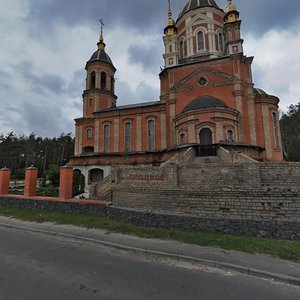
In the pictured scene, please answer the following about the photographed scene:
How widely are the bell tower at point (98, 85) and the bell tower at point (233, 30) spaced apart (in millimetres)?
18007

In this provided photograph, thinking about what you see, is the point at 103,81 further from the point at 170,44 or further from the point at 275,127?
the point at 275,127

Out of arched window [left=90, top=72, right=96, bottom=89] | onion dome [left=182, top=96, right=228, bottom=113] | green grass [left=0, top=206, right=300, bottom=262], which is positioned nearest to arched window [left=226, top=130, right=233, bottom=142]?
onion dome [left=182, top=96, right=228, bottom=113]

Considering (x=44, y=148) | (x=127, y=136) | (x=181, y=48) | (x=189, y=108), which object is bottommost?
(x=127, y=136)

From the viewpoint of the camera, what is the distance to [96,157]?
83.8 feet

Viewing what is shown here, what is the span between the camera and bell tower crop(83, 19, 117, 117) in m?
31.6

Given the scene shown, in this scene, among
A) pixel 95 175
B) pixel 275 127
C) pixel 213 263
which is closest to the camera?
pixel 213 263

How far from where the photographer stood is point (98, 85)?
105 ft

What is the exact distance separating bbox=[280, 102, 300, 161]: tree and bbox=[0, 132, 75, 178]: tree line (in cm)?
4823

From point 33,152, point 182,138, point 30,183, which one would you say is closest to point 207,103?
point 182,138

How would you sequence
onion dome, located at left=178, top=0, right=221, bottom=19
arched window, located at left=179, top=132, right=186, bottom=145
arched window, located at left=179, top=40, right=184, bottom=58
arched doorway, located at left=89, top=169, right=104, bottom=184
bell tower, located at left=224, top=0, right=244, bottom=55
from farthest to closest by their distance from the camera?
arched window, located at left=179, top=40, right=184, bottom=58
onion dome, located at left=178, top=0, right=221, bottom=19
arched doorway, located at left=89, top=169, right=104, bottom=184
bell tower, located at left=224, top=0, right=244, bottom=55
arched window, located at left=179, top=132, right=186, bottom=145

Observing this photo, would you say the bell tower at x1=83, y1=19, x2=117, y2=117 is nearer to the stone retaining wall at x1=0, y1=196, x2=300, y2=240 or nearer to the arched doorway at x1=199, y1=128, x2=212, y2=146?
the arched doorway at x1=199, y1=128, x2=212, y2=146

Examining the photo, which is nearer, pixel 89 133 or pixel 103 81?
pixel 89 133

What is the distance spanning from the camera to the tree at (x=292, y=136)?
35844 mm

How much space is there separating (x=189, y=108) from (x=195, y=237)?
616 inches
